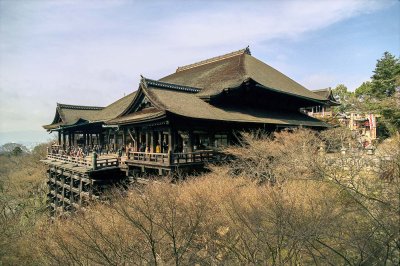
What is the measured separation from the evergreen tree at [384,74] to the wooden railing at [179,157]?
21.3 meters

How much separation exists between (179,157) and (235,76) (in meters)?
10.4

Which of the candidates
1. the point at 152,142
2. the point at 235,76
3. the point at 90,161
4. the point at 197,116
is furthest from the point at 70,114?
the point at 197,116

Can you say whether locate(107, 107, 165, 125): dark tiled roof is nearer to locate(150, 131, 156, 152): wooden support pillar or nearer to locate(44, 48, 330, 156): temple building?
locate(44, 48, 330, 156): temple building

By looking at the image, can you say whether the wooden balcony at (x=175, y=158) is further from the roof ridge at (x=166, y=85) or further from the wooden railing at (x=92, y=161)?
the roof ridge at (x=166, y=85)

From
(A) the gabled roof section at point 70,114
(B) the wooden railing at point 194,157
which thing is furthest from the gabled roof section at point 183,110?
(A) the gabled roof section at point 70,114

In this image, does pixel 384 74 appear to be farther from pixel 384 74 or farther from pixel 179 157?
pixel 179 157

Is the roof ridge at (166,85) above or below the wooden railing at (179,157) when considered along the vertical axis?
above

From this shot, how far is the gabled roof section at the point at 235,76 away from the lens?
21125 millimetres

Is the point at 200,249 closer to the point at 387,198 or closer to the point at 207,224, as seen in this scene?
the point at 207,224

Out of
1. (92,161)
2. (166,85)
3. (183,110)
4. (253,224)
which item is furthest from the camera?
(166,85)

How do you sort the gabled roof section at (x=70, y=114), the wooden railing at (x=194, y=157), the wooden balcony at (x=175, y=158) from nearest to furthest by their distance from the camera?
the wooden balcony at (x=175, y=158) < the wooden railing at (x=194, y=157) < the gabled roof section at (x=70, y=114)

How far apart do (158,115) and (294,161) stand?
6.97 metres

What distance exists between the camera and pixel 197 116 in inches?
585

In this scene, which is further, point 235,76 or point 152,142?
point 235,76
